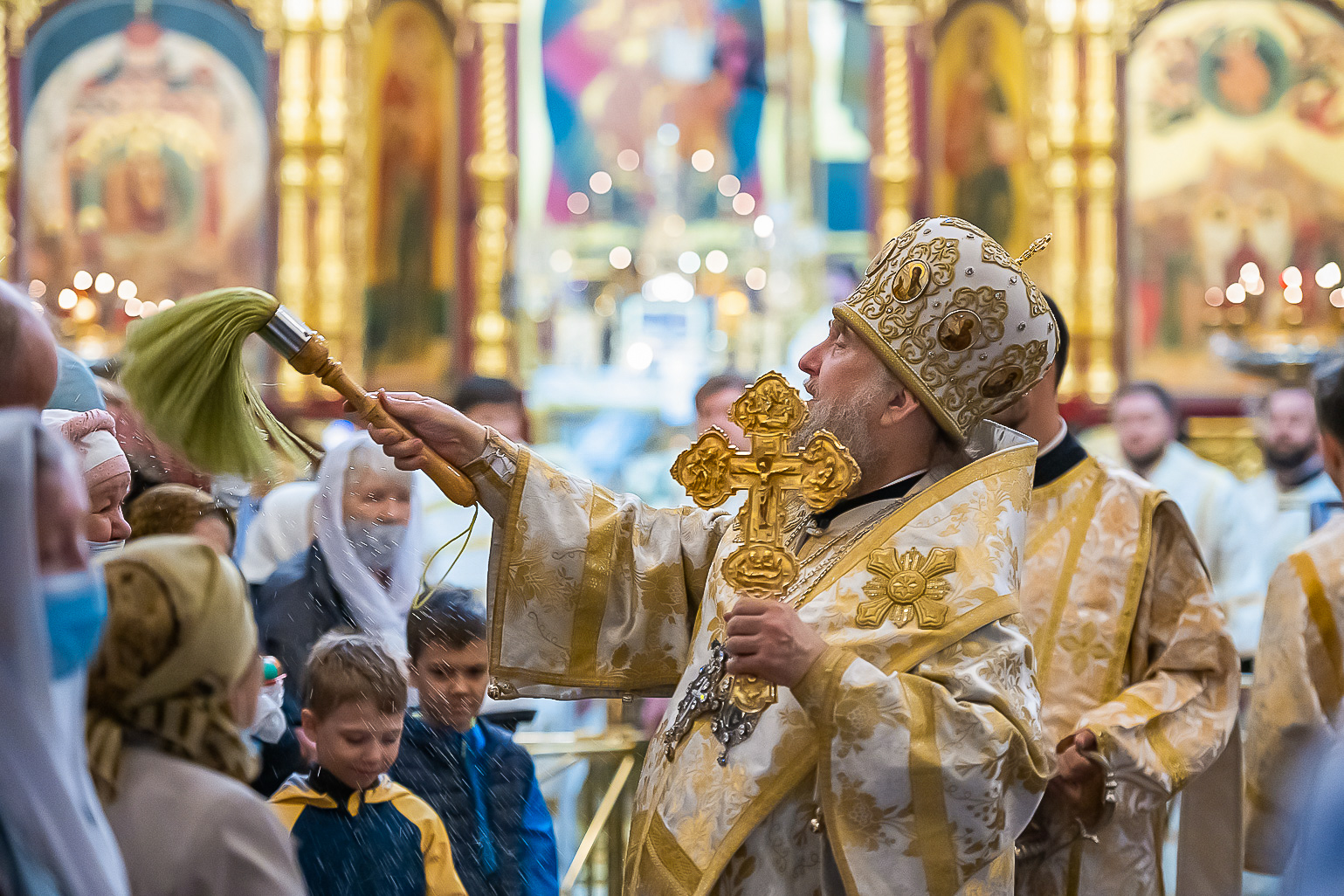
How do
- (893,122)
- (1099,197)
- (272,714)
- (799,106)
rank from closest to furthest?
(272,714) → (1099,197) → (893,122) → (799,106)

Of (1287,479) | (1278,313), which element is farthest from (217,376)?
(1278,313)

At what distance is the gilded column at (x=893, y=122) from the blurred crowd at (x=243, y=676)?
607cm

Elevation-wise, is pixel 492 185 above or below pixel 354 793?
above

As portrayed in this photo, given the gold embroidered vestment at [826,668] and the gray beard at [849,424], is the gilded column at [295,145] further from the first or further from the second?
the gray beard at [849,424]

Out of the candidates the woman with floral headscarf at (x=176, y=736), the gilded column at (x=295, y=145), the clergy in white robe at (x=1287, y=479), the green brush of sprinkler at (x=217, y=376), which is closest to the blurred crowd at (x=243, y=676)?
the woman with floral headscarf at (x=176, y=736)

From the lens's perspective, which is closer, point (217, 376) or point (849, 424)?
point (217, 376)

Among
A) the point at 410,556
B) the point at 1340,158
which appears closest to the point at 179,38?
the point at 1340,158

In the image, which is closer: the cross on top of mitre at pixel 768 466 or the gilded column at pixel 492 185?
the cross on top of mitre at pixel 768 466

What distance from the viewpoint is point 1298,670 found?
2.95 metres

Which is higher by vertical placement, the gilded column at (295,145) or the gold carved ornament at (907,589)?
the gilded column at (295,145)

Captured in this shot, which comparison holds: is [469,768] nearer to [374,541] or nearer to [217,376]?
[374,541]

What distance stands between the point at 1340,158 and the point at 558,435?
602 centimetres

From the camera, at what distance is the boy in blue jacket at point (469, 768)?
2668 millimetres

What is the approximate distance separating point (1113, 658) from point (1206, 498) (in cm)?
323
